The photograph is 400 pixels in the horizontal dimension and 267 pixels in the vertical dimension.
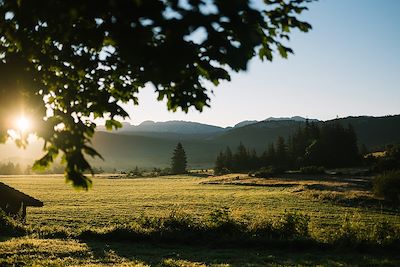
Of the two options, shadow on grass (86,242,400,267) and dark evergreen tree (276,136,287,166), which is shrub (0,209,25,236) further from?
dark evergreen tree (276,136,287,166)

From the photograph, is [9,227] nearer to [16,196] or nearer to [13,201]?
[16,196]

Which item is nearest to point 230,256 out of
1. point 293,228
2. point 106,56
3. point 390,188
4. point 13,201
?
point 293,228

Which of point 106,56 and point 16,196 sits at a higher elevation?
point 106,56

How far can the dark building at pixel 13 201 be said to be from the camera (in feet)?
85.5

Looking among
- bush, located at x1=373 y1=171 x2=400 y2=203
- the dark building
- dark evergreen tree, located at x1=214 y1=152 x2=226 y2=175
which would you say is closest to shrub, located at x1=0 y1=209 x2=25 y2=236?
the dark building

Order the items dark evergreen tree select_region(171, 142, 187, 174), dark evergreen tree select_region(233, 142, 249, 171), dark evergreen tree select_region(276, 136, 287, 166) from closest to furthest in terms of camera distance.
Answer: dark evergreen tree select_region(276, 136, 287, 166) → dark evergreen tree select_region(233, 142, 249, 171) → dark evergreen tree select_region(171, 142, 187, 174)

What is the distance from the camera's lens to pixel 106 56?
839 cm

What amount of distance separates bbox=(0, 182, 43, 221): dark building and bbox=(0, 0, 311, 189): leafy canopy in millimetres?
19270

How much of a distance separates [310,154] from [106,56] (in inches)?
4375

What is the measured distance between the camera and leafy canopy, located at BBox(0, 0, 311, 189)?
16.1 ft

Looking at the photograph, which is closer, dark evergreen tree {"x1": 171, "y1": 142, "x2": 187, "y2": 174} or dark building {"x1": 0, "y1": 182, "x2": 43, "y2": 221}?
dark building {"x1": 0, "y1": 182, "x2": 43, "y2": 221}

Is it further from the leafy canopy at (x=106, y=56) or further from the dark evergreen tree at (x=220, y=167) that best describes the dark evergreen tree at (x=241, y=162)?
the leafy canopy at (x=106, y=56)

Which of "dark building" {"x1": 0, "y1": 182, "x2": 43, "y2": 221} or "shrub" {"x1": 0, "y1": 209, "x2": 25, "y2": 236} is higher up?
"dark building" {"x1": 0, "y1": 182, "x2": 43, "y2": 221}

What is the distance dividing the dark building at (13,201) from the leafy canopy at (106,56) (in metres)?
19.3
